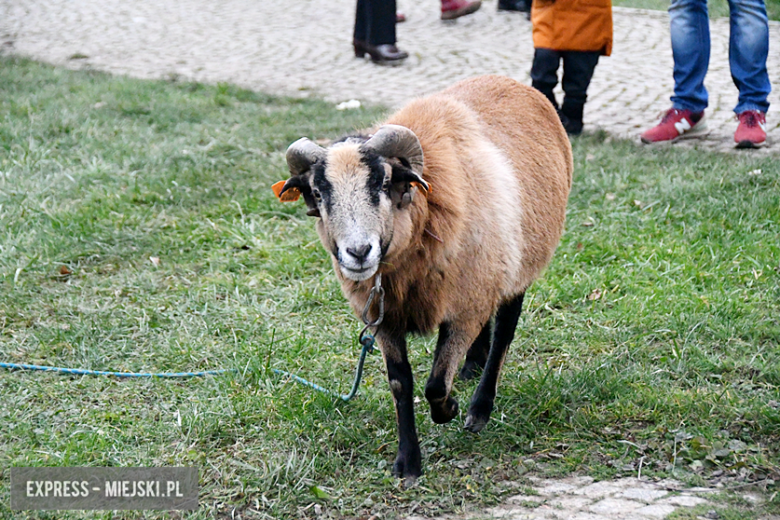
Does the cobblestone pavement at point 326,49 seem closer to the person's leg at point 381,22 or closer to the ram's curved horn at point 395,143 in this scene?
the person's leg at point 381,22

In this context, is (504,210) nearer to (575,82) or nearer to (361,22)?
(575,82)

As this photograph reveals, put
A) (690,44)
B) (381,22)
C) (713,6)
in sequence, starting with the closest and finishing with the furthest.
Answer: (690,44) < (381,22) < (713,6)

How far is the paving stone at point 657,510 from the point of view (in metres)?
3.12

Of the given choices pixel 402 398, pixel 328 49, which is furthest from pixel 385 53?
pixel 402 398

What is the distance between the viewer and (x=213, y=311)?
527cm

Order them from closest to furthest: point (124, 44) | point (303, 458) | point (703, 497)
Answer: point (703, 497), point (303, 458), point (124, 44)

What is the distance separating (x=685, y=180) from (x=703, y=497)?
3.91 meters

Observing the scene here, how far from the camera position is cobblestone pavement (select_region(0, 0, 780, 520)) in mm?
9617

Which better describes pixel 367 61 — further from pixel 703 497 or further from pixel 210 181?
pixel 703 497

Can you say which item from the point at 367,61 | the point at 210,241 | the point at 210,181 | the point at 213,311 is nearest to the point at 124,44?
the point at 367,61

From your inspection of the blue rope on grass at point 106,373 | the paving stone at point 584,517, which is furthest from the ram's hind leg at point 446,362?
the blue rope on grass at point 106,373

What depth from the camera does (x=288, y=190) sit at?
354 cm

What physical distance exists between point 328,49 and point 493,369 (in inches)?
364

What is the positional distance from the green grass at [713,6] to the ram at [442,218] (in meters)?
10.2
